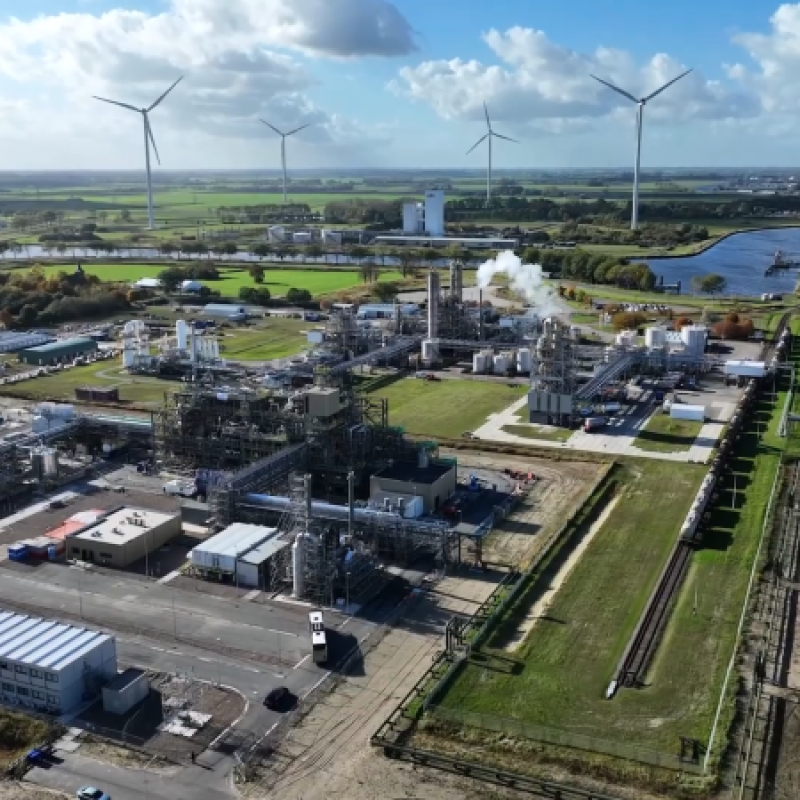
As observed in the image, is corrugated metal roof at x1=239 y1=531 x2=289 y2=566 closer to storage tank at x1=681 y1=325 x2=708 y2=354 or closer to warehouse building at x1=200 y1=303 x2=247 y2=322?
storage tank at x1=681 y1=325 x2=708 y2=354

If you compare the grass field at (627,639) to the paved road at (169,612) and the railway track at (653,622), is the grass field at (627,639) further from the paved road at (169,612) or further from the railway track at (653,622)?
the paved road at (169,612)

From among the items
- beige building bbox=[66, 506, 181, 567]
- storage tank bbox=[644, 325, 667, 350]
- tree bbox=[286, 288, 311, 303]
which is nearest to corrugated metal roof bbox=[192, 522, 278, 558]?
beige building bbox=[66, 506, 181, 567]

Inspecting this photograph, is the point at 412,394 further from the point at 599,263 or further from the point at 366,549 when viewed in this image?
the point at 599,263

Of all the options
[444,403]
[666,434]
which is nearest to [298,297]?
[444,403]

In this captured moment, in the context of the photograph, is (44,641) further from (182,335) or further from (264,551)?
(182,335)

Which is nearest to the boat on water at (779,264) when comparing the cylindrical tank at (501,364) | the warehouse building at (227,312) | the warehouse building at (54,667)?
the cylindrical tank at (501,364)

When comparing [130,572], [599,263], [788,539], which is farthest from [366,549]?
[599,263]
